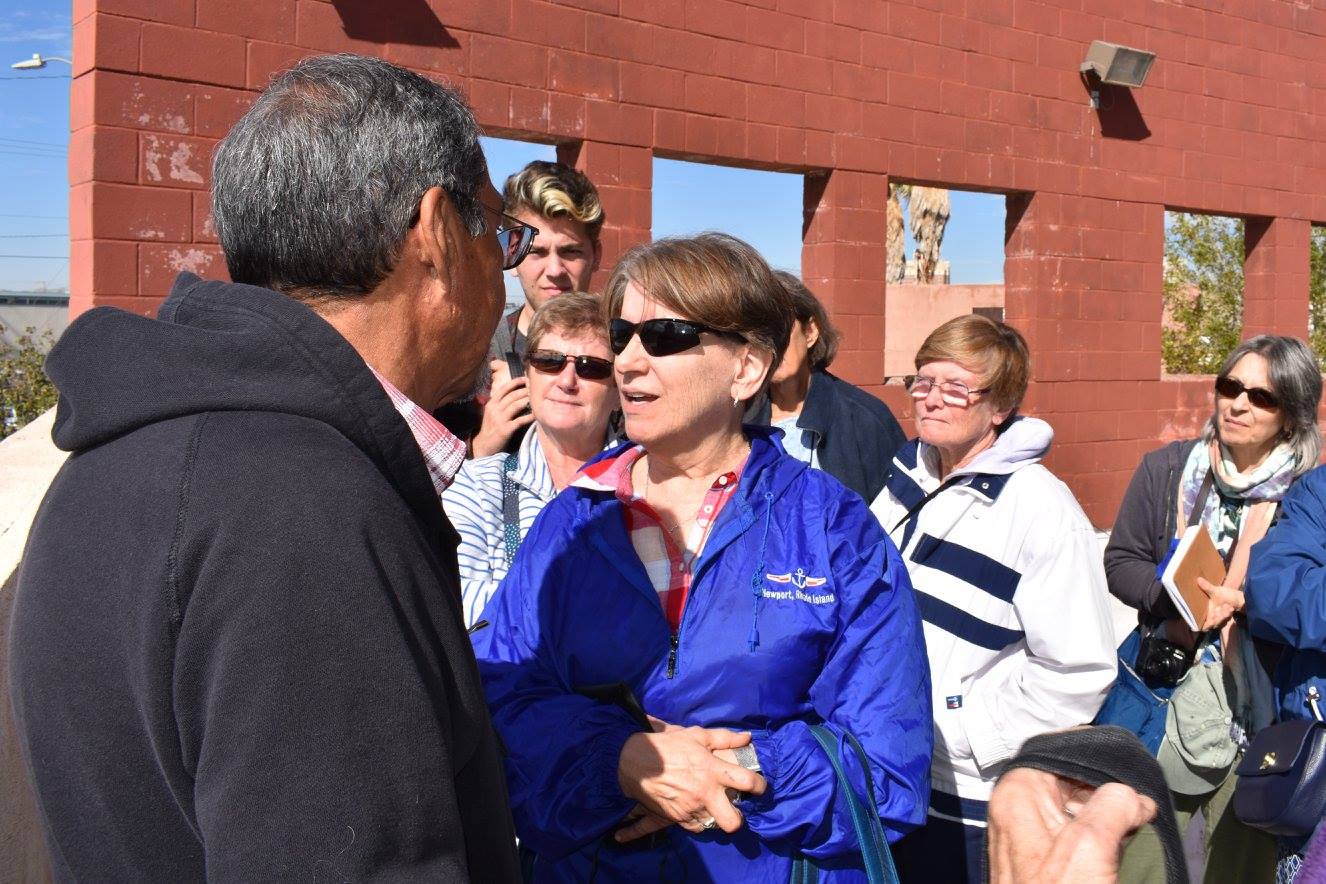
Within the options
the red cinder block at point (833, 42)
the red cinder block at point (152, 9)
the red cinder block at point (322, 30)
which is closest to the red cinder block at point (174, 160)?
the red cinder block at point (152, 9)

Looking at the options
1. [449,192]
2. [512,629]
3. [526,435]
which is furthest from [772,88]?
[449,192]

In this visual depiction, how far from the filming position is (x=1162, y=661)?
12.0ft

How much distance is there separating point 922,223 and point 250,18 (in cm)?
2581

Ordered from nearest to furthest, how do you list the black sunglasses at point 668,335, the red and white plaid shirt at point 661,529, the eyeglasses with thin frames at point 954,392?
the red and white plaid shirt at point 661,529 < the black sunglasses at point 668,335 < the eyeglasses with thin frames at point 954,392

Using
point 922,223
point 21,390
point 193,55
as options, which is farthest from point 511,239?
point 922,223

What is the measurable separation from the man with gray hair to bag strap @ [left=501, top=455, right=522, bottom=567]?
4.90 ft

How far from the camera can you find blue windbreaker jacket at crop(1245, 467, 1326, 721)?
10.1 ft

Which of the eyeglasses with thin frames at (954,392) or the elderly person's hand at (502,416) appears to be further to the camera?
the eyeglasses with thin frames at (954,392)

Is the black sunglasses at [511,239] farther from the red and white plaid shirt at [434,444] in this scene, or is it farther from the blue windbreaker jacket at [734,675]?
the blue windbreaker jacket at [734,675]

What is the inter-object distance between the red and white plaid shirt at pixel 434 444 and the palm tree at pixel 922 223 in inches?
1094

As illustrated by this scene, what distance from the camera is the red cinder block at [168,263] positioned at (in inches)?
201

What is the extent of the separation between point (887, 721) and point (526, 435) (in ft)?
4.85

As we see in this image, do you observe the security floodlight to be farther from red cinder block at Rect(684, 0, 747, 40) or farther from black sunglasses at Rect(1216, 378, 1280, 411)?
black sunglasses at Rect(1216, 378, 1280, 411)

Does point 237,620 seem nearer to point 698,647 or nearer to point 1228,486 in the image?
point 698,647
